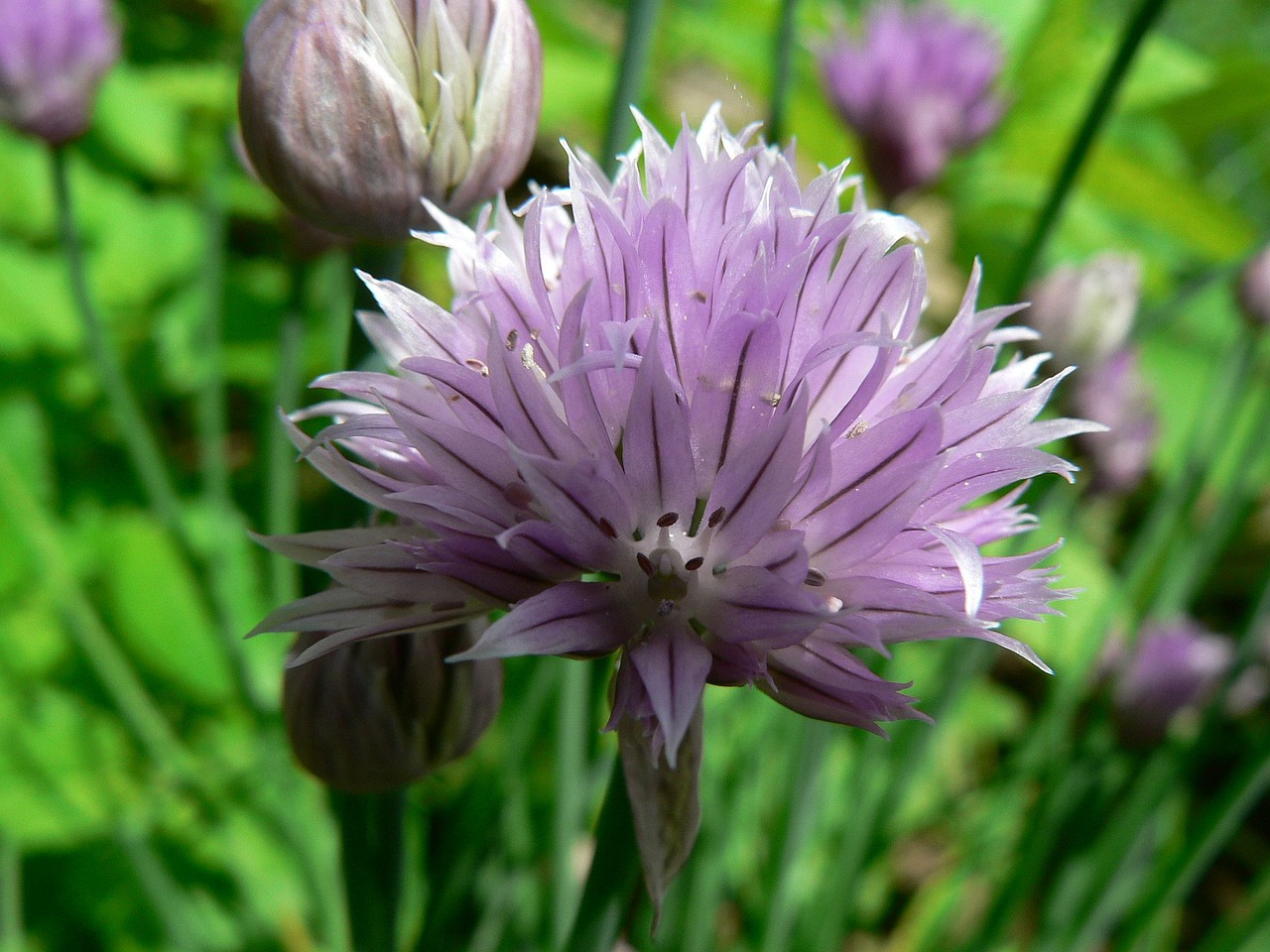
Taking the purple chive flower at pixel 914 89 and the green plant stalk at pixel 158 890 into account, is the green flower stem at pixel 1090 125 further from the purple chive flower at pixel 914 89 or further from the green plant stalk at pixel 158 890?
the green plant stalk at pixel 158 890

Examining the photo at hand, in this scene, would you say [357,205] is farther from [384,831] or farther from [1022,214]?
[1022,214]

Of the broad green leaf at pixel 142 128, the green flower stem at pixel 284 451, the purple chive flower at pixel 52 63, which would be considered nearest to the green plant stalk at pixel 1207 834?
the green flower stem at pixel 284 451

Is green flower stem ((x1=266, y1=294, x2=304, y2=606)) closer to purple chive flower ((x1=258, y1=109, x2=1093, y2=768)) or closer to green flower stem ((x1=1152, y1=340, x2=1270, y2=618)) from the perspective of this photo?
purple chive flower ((x1=258, y1=109, x2=1093, y2=768))

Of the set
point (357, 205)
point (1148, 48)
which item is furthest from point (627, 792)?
point (1148, 48)

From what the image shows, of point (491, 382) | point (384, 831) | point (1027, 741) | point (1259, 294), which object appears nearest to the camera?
point (491, 382)

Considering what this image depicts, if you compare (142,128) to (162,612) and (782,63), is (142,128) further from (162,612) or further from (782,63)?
(782,63)

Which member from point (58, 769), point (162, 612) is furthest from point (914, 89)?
point (58, 769)
